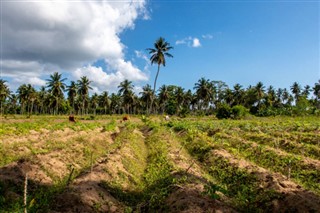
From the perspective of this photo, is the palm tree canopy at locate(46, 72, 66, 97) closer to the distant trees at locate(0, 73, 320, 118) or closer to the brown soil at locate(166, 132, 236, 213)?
the distant trees at locate(0, 73, 320, 118)

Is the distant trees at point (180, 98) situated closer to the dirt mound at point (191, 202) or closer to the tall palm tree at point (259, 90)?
the tall palm tree at point (259, 90)

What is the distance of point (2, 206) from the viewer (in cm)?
946

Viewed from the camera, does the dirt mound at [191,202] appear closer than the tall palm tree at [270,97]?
Yes

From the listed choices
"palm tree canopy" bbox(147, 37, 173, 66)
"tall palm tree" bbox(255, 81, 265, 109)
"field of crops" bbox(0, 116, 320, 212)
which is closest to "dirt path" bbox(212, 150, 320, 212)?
"field of crops" bbox(0, 116, 320, 212)

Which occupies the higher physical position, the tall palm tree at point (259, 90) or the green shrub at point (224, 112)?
the tall palm tree at point (259, 90)

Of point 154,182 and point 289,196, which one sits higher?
point 289,196

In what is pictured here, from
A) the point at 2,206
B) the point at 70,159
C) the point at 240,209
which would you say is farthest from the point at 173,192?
the point at 70,159

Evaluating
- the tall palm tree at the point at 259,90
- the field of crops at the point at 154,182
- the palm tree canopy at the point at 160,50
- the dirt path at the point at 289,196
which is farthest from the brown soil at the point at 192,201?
the tall palm tree at the point at 259,90

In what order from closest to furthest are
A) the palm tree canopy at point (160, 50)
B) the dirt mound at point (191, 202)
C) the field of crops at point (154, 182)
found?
the dirt mound at point (191, 202)
the field of crops at point (154, 182)
the palm tree canopy at point (160, 50)

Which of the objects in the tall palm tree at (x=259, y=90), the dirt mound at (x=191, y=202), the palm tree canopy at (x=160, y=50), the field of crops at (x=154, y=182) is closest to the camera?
the dirt mound at (x=191, y=202)

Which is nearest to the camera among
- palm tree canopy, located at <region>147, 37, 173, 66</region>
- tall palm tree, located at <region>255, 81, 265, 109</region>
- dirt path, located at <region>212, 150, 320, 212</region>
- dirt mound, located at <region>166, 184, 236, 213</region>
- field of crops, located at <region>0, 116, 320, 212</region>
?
dirt mound, located at <region>166, 184, 236, 213</region>

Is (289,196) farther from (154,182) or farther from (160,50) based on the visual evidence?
(160,50)

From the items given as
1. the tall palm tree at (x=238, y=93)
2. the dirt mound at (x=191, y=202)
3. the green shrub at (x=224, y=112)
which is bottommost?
Result: the dirt mound at (x=191, y=202)

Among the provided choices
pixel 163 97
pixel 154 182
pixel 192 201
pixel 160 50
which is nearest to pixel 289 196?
pixel 192 201
